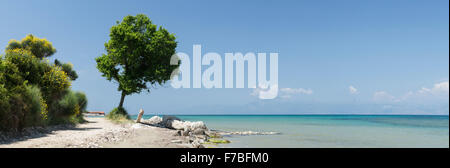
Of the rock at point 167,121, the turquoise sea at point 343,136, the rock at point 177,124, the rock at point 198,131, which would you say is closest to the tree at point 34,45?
the rock at point 167,121

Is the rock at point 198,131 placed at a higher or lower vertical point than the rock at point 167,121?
lower

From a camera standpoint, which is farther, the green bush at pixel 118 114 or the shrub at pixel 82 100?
the green bush at pixel 118 114

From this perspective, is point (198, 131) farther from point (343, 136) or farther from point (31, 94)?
point (343, 136)


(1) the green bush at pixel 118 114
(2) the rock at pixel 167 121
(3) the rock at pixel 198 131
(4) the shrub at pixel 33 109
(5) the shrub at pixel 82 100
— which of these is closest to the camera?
(4) the shrub at pixel 33 109

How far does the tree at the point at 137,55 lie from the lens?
877 inches

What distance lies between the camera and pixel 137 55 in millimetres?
22547

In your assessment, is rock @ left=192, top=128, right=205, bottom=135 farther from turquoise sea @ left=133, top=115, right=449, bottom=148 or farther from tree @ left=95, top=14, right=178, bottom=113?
tree @ left=95, top=14, right=178, bottom=113

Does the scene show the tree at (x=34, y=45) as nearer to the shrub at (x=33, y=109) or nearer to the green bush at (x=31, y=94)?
the green bush at (x=31, y=94)

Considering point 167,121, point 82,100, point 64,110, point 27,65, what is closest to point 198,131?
point 167,121
